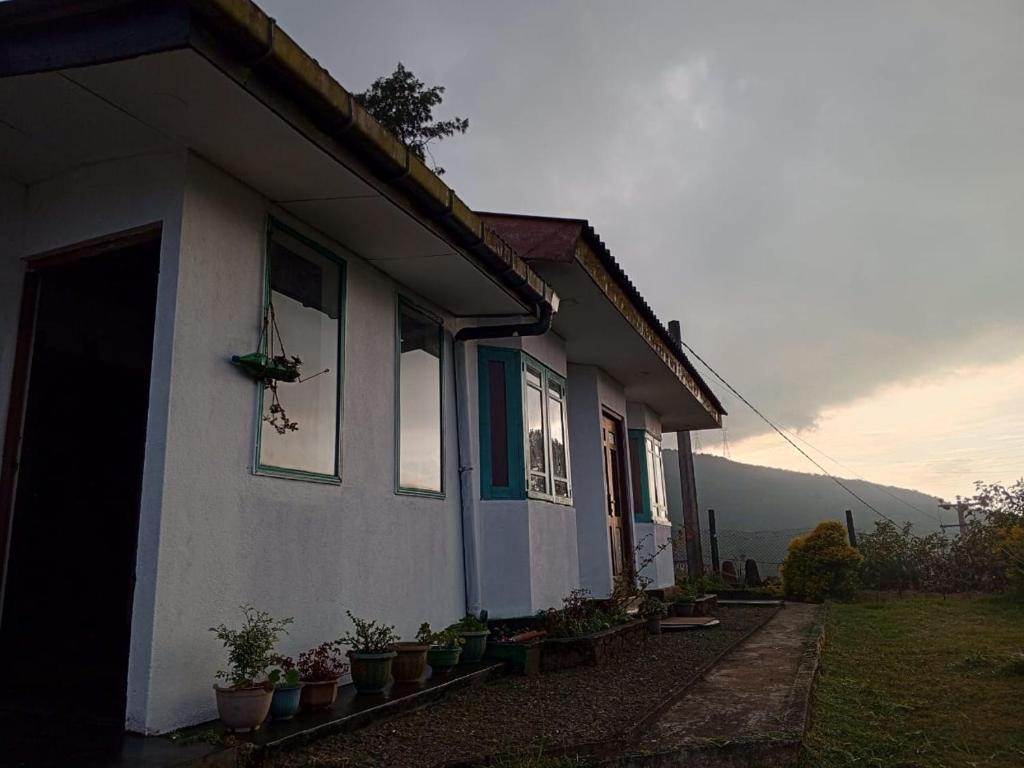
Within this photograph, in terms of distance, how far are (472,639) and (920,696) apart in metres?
3.06

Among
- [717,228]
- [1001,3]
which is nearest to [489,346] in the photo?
[1001,3]

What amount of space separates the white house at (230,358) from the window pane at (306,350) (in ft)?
0.06

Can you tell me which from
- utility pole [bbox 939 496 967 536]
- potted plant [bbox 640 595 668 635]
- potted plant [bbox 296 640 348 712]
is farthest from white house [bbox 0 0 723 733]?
utility pole [bbox 939 496 967 536]

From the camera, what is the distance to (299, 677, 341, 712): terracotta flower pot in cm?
385

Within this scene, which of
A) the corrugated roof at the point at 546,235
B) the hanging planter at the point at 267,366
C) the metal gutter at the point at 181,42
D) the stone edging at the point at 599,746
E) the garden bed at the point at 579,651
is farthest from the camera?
the corrugated roof at the point at 546,235

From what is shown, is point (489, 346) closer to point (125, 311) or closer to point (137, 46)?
point (125, 311)

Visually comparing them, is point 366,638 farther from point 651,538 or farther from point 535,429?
point 651,538

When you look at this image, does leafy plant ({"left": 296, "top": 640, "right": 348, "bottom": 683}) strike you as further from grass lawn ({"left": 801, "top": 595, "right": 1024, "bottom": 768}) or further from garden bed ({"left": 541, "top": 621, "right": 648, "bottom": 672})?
grass lawn ({"left": 801, "top": 595, "right": 1024, "bottom": 768})

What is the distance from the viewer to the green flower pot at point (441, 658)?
5102mm

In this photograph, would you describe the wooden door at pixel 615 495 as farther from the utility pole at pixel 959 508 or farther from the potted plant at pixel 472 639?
the utility pole at pixel 959 508

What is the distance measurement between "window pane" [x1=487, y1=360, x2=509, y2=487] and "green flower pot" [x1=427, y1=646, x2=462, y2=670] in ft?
5.69

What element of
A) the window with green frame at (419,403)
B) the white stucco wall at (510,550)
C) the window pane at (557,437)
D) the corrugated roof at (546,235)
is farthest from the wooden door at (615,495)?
the window with green frame at (419,403)

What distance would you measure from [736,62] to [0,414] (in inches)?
365

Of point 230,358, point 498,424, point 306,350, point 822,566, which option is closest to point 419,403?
point 498,424
